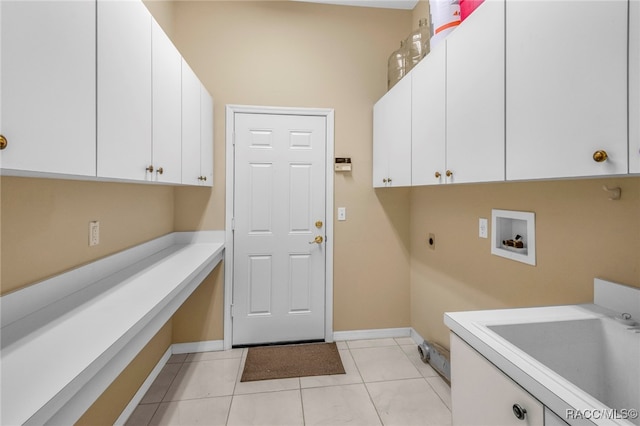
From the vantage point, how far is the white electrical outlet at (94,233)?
143 centimetres

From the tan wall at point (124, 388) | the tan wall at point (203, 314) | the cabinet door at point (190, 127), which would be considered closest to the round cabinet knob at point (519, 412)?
the tan wall at point (124, 388)

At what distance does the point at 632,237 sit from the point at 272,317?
8.07 ft

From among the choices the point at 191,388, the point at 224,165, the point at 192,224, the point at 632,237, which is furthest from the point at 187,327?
the point at 632,237

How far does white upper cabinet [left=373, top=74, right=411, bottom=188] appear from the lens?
82.4 inches

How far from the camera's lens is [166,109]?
1.59 m

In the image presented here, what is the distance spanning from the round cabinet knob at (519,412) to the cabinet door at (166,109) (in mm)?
1695

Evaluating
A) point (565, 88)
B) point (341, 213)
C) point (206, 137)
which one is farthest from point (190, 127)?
point (565, 88)

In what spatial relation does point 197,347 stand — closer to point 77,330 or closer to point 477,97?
point 77,330

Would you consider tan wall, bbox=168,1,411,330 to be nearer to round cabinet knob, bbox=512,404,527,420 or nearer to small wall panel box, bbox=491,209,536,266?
small wall panel box, bbox=491,209,536,266

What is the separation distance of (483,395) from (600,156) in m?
0.83

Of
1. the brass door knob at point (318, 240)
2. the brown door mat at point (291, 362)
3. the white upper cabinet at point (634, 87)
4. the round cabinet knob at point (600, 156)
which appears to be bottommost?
the brown door mat at point (291, 362)

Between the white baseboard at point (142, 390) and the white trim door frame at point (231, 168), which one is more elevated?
the white trim door frame at point (231, 168)

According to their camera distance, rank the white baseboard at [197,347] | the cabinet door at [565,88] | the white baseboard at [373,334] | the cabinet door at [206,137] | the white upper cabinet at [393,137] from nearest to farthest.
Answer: the cabinet door at [565,88], the white upper cabinet at [393,137], the cabinet door at [206,137], the white baseboard at [197,347], the white baseboard at [373,334]

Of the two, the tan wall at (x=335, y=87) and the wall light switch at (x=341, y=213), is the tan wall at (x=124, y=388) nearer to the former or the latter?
the tan wall at (x=335, y=87)
